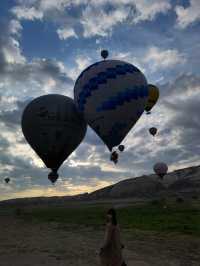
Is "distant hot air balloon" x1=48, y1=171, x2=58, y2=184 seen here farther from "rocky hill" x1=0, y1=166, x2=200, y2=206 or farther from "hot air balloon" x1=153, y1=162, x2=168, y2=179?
"rocky hill" x1=0, y1=166, x2=200, y2=206

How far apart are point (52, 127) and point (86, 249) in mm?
8597

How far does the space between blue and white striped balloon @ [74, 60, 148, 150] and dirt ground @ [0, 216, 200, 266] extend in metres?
6.09

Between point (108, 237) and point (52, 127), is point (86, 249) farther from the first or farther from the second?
point (108, 237)

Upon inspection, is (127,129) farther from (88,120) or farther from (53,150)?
(53,150)

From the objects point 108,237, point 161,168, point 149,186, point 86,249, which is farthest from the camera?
point 149,186

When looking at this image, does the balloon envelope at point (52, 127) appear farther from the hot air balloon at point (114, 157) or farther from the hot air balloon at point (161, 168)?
the hot air balloon at point (161, 168)

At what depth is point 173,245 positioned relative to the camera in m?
23.2

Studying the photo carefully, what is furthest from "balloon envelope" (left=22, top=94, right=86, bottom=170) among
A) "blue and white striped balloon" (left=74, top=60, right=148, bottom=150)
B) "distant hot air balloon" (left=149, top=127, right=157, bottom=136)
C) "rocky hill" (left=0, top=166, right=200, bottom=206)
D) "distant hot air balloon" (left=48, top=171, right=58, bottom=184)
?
"rocky hill" (left=0, top=166, right=200, bottom=206)

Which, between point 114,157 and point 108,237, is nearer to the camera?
point 108,237

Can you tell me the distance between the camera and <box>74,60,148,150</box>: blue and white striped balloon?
24.8 metres

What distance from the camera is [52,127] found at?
1076 inches

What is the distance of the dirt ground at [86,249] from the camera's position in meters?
18.7

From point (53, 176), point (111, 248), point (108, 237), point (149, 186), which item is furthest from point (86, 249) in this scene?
point (149, 186)

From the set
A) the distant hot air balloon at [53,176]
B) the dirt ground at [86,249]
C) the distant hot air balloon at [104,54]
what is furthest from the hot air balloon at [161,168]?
the distant hot air balloon at [104,54]
